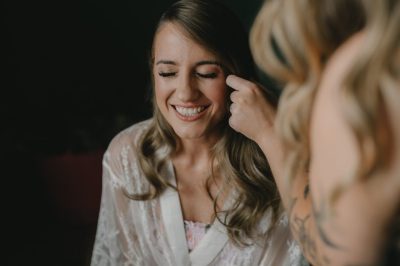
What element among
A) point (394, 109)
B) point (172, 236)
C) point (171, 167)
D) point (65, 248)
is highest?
point (394, 109)

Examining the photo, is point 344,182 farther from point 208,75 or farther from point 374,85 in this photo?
point 208,75

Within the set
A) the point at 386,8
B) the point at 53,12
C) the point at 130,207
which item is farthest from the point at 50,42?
the point at 386,8

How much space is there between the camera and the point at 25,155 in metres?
2.12

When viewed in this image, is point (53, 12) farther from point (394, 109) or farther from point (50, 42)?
point (394, 109)

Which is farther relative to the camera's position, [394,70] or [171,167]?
[171,167]

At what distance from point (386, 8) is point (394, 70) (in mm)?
93

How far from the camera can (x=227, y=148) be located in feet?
4.91

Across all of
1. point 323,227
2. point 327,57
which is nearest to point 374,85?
point 327,57

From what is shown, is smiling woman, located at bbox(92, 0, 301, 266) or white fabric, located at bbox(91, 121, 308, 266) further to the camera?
white fabric, located at bbox(91, 121, 308, 266)

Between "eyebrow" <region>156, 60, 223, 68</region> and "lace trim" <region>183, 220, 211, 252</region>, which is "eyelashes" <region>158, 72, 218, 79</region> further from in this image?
"lace trim" <region>183, 220, 211, 252</region>

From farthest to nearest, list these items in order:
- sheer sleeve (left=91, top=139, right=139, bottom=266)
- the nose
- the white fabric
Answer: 1. sheer sleeve (left=91, top=139, right=139, bottom=266)
2. the white fabric
3. the nose

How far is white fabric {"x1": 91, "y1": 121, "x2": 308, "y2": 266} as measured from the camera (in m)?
1.45

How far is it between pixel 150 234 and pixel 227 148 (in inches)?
14.7

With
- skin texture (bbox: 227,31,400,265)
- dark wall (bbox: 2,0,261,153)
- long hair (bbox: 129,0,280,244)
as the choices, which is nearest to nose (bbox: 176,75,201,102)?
long hair (bbox: 129,0,280,244)
